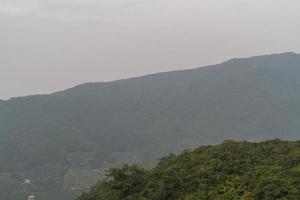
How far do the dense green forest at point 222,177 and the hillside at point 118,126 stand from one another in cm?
8576

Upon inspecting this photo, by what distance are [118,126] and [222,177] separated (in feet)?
497

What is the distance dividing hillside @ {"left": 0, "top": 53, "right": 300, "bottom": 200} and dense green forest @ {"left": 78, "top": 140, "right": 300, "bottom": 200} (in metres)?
85.8

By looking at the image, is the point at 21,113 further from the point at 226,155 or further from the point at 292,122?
the point at 226,155

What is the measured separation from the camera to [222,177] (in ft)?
54.3

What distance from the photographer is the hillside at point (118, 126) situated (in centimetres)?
12712

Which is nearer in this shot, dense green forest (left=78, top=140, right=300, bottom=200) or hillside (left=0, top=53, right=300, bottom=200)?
dense green forest (left=78, top=140, right=300, bottom=200)

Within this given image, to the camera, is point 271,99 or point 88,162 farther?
point 271,99

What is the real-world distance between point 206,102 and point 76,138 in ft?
185

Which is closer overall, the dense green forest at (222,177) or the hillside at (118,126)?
the dense green forest at (222,177)

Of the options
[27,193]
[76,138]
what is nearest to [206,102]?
[76,138]

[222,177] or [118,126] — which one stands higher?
[118,126]

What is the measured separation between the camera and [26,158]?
13400 cm

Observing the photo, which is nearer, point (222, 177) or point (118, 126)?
point (222, 177)

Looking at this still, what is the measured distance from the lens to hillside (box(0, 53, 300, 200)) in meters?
127
